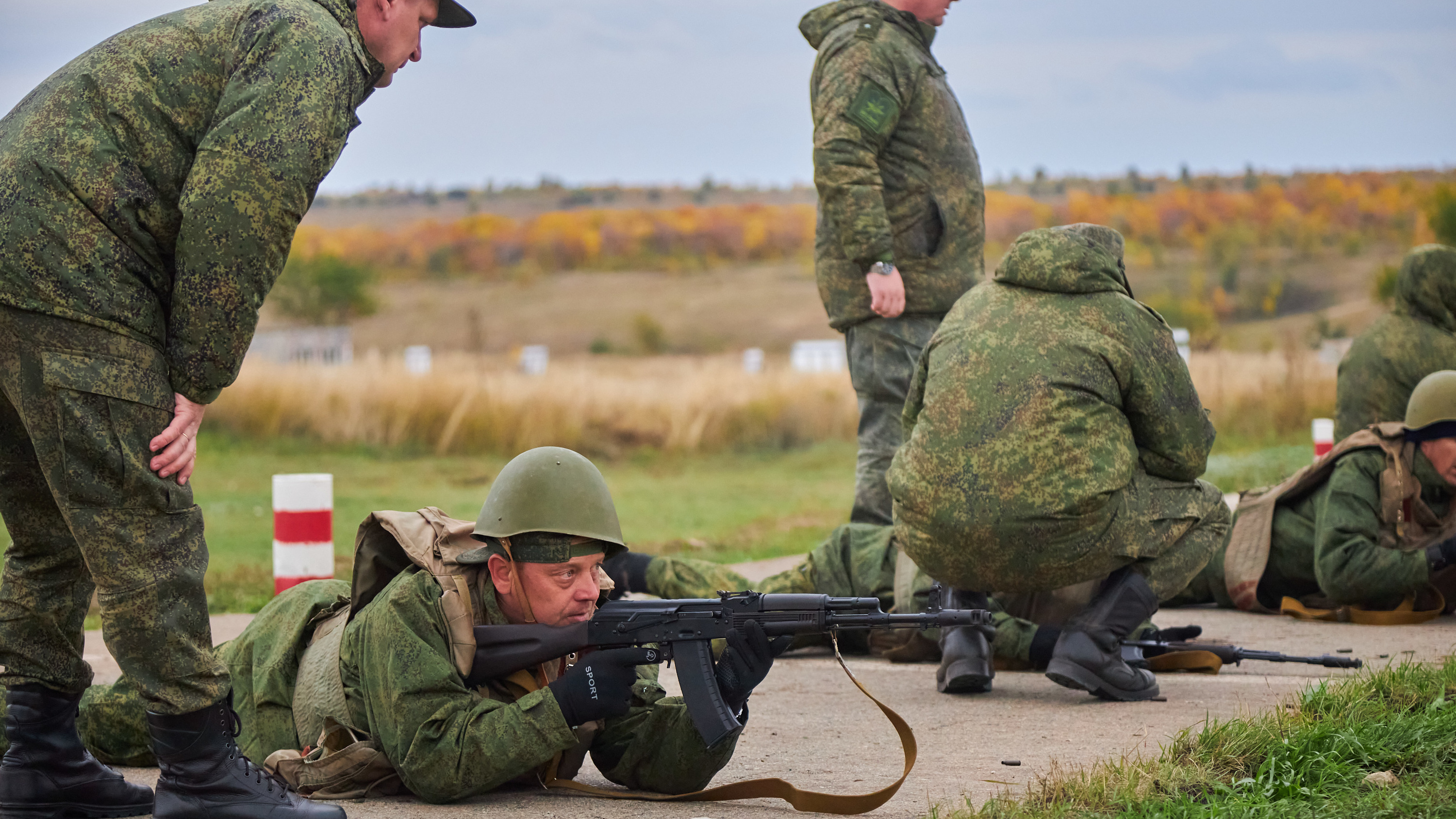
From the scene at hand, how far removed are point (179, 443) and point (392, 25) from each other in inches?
44.4

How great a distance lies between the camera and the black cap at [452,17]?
12.7 feet

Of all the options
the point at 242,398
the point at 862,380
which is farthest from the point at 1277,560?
the point at 242,398

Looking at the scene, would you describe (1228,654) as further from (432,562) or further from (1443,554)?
(432,562)

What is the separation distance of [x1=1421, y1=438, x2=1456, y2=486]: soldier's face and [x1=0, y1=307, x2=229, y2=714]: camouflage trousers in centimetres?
537

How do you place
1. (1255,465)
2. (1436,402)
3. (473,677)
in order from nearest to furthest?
(473,677), (1436,402), (1255,465)

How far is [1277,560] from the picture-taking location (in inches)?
297

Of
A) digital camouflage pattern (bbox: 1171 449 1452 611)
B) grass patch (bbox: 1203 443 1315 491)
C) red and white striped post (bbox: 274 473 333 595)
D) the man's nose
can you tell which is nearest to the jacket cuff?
the man's nose

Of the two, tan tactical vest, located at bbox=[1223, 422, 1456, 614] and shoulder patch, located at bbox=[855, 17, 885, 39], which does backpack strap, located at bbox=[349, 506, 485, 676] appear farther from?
tan tactical vest, located at bbox=[1223, 422, 1456, 614]

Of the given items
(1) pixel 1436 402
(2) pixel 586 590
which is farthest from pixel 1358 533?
(2) pixel 586 590

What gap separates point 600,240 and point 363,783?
230 ft

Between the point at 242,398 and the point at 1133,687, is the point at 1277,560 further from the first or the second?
the point at 242,398

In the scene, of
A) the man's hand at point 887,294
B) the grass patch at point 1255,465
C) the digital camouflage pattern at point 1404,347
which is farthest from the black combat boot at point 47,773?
the grass patch at point 1255,465

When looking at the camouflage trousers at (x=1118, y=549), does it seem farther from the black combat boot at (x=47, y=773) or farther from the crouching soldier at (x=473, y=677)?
the black combat boot at (x=47, y=773)

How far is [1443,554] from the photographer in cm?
694
